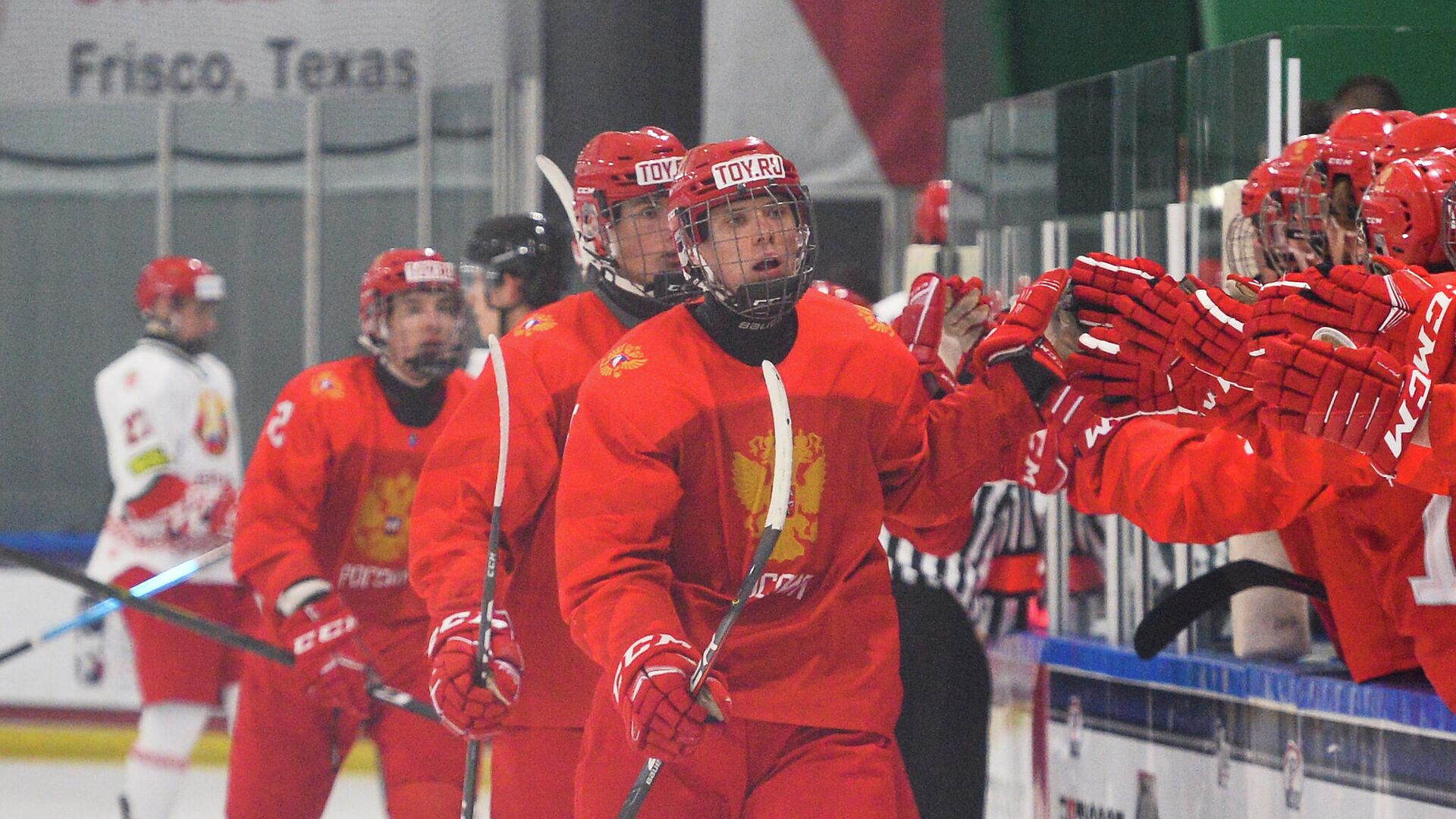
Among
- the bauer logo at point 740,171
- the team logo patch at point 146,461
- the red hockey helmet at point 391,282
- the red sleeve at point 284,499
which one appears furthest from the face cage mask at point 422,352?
the bauer logo at point 740,171

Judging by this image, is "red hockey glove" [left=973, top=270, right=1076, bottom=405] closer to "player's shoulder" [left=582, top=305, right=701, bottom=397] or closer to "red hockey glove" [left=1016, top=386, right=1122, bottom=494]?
"red hockey glove" [left=1016, top=386, right=1122, bottom=494]

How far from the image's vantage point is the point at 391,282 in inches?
144

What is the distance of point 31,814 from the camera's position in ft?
19.1

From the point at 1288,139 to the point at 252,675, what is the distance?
2.20m

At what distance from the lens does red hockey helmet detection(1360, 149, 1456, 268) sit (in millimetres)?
2131

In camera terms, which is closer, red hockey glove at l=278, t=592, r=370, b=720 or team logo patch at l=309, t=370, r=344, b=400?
red hockey glove at l=278, t=592, r=370, b=720

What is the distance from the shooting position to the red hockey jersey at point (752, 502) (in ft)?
7.48

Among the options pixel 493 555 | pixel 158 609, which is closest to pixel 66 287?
pixel 158 609

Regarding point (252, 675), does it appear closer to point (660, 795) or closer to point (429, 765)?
point (429, 765)

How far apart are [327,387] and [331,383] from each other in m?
0.01

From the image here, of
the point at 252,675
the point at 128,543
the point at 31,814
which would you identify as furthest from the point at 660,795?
the point at 31,814

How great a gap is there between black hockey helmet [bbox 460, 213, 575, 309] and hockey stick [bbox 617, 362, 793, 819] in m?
Answer: 1.63

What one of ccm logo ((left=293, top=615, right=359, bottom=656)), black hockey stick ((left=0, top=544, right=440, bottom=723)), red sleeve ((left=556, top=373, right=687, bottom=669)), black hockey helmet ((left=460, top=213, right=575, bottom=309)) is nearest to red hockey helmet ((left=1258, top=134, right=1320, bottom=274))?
red sleeve ((left=556, top=373, right=687, bottom=669))

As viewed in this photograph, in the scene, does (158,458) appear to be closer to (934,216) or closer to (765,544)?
(934,216)
